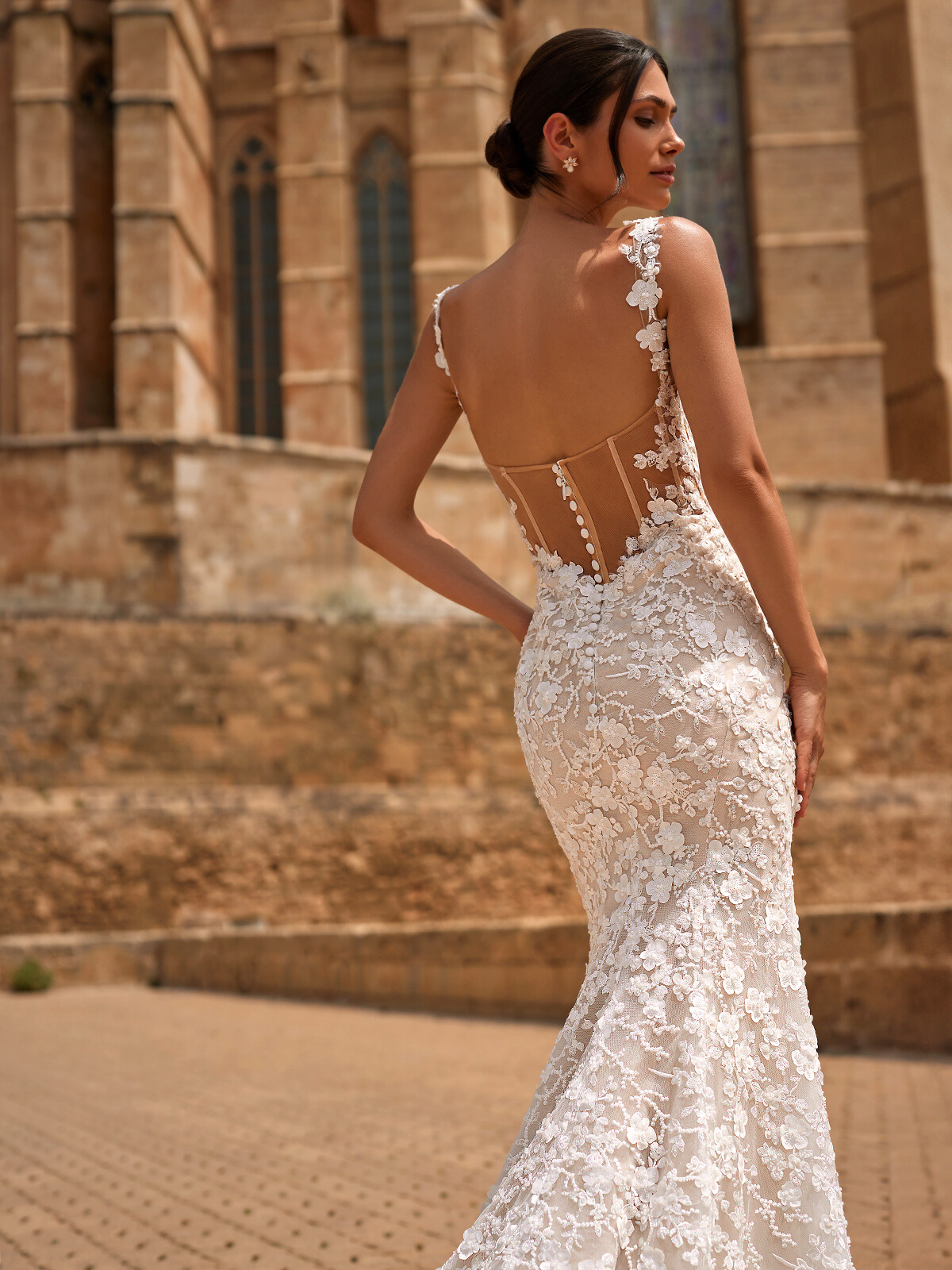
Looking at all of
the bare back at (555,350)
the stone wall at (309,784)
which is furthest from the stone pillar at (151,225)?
the bare back at (555,350)

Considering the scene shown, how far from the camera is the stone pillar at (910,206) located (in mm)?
22109

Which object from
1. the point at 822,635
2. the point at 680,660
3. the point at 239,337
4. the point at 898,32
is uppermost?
the point at 898,32

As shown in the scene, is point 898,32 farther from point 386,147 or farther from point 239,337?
point 239,337

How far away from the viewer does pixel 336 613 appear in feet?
50.5

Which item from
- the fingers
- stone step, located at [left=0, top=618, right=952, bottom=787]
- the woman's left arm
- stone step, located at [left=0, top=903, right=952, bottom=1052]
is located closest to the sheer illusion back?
the woman's left arm

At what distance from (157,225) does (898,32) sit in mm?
13089

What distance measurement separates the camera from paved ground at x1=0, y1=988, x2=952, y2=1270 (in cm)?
327

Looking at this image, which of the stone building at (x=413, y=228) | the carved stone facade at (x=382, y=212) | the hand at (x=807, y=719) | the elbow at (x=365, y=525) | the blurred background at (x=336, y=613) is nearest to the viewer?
the hand at (x=807, y=719)

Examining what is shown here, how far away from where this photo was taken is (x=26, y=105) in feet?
69.4

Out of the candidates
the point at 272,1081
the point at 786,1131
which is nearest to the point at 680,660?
the point at 786,1131

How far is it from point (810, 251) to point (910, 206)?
2617mm

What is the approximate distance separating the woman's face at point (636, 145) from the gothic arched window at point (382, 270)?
21.1 m

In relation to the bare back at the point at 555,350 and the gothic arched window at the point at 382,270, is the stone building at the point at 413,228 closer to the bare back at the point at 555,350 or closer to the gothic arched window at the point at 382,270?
the gothic arched window at the point at 382,270

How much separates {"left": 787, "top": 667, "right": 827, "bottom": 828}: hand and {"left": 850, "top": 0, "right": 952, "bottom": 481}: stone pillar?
21.1 metres
